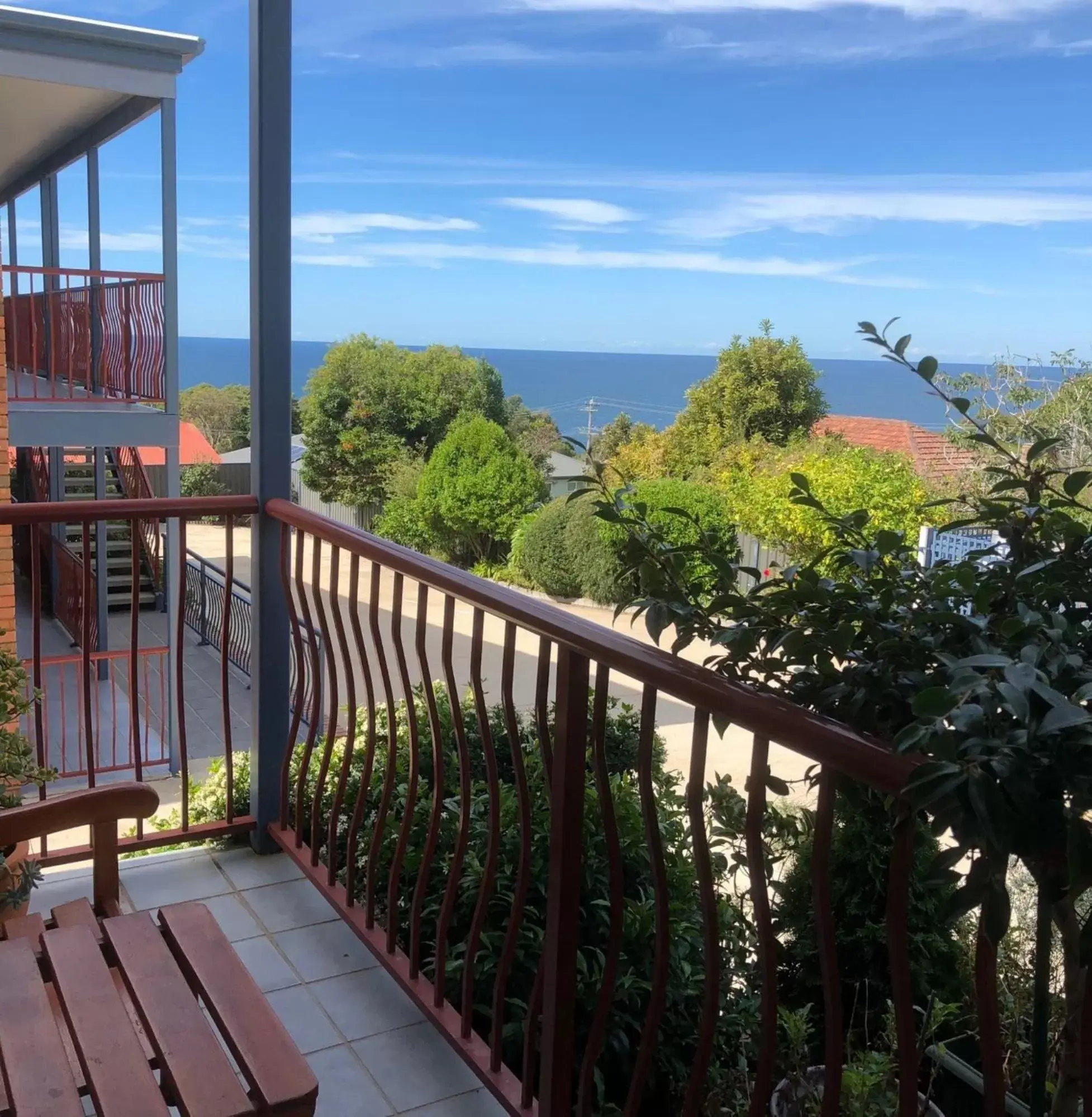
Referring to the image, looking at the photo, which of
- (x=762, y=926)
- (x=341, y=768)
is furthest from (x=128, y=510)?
(x=762, y=926)

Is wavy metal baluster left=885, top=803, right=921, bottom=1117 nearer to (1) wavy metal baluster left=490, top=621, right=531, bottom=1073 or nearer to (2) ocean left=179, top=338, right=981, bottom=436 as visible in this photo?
(1) wavy metal baluster left=490, top=621, right=531, bottom=1073

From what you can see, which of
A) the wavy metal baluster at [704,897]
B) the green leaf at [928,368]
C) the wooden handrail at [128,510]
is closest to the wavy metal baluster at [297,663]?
the wooden handrail at [128,510]

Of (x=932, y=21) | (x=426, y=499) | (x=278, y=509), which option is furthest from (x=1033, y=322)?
(x=278, y=509)

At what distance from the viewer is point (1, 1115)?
4.04 feet

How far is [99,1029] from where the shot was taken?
4.49 ft

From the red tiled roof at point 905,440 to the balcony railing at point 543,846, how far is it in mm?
14578

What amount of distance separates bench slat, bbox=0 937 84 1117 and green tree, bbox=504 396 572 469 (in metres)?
19.1

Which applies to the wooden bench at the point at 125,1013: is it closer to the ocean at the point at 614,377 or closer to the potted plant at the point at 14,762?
the potted plant at the point at 14,762

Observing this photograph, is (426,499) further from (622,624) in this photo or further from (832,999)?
(832,999)

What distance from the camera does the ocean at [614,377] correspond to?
68.9 m

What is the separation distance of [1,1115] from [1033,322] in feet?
180

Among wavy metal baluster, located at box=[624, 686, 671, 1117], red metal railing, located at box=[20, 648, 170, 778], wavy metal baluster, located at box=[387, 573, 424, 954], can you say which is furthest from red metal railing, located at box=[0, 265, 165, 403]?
wavy metal baluster, located at box=[624, 686, 671, 1117]

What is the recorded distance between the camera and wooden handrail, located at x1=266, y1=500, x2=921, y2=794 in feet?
3.35

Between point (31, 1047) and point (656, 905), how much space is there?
815mm
